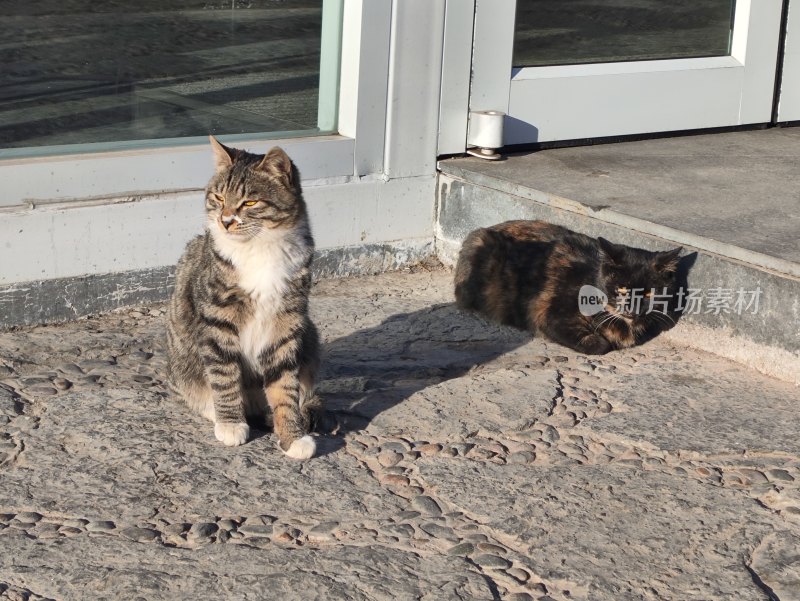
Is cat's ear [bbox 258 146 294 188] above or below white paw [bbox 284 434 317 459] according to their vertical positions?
above

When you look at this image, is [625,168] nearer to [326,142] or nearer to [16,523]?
[326,142]

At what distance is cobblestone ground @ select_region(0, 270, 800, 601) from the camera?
3.44 metres

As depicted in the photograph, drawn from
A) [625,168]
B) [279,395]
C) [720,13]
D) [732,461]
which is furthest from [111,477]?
[720,13]

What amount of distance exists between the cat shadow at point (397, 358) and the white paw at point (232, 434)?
30 cm

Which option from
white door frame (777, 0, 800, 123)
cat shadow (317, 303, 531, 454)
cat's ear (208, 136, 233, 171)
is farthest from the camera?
white door frame (777, 0, 800, 123)

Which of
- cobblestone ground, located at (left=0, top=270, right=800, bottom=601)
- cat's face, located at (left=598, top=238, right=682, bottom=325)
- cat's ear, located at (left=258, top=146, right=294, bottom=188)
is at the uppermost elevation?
cat's ear, located at (left=258, top=146, right=294, bottom=188)

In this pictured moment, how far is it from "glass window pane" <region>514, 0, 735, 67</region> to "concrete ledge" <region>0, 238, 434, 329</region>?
1.64 m

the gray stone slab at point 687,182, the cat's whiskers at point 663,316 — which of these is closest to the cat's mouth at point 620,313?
the cat's whiskers at point 663,316

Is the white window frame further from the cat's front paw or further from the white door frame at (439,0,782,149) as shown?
the cat's front paw

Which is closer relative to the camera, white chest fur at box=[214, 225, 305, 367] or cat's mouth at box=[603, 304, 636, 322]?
white chest fur at box=[214, 225, 305, 367]

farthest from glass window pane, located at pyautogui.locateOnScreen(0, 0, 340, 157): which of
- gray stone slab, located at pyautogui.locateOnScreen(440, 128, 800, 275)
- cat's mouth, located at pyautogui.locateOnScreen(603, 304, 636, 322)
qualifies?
cat's mouth, located at pyautogui.locateOnScreen(603, 304, 636, 322)

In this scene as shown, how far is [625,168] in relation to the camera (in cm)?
649

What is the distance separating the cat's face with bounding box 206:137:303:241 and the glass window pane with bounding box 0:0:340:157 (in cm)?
153

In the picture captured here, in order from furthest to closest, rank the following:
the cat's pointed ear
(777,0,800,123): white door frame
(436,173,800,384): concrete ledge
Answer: (777,0,800,123): white door frame < the cat's pointed ear < (436,173,800,384): concrete ledge
